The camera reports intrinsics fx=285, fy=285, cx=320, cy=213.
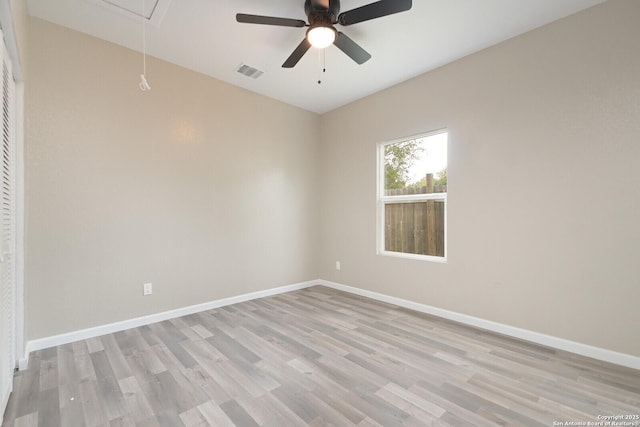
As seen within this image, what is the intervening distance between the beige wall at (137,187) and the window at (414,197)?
4.98 feet

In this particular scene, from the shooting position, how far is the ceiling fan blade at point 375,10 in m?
1.91

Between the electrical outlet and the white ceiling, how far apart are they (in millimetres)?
2222

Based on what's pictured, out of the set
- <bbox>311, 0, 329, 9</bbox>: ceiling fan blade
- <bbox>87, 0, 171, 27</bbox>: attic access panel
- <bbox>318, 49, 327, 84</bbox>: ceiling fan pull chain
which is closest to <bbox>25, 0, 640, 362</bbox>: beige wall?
<bbox>87, 0, 171, 27</bbox>: attic access panel

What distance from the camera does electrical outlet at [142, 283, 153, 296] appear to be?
3.02 m

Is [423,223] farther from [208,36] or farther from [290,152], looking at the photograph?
[208,36]

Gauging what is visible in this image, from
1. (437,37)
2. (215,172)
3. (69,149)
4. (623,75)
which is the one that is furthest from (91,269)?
(623,75)

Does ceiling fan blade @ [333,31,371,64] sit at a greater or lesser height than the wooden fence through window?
greater

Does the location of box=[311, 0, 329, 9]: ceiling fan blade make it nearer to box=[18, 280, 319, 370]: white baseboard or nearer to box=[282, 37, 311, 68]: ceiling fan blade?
box=[282, 37, 311, 68]: ceiling fan blade

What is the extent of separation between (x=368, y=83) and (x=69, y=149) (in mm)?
3285

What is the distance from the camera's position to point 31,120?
8.00 feet

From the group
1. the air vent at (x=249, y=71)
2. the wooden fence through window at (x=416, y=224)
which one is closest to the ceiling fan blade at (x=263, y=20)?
the air vent at (x=249, y=71)

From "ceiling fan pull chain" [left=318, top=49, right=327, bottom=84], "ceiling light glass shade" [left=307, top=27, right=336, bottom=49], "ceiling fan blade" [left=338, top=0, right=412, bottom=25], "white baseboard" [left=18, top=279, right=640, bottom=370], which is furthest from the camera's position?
"ceiling fan pull chain" [left=318, top=49, right=327, bottom=84]

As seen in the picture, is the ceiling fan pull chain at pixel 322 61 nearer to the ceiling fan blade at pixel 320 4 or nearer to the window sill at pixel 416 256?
the ceiling fan blade at pixel 320 4

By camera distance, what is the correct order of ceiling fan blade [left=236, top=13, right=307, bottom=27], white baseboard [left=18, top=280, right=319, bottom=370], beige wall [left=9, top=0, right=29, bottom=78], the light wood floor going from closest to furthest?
the light wood floor < beige wall [left=9, top=0, right=29, bottom=78] < ceiling fan blade [left=236, top=13, right=307, bottom=27] < white baseboard [left=18, top=280, right=319, bottom=370]
